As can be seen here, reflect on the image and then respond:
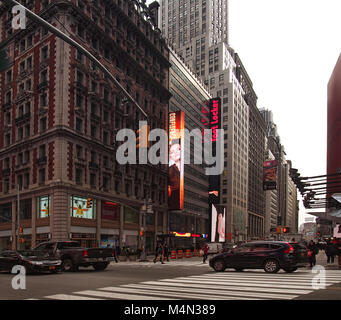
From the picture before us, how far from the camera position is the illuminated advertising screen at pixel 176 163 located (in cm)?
7026

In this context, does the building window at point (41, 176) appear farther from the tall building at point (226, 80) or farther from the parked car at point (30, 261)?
the tall building at point (226, 80)

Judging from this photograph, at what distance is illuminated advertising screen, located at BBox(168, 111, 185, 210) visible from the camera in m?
70.3

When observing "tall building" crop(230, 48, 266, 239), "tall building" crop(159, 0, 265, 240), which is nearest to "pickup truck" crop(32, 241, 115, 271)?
"tall building" crop(159, 0, 265, 240)

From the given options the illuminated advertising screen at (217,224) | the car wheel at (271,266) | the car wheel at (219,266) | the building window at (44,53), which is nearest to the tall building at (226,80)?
the illuminated advertising screen at (217,224)

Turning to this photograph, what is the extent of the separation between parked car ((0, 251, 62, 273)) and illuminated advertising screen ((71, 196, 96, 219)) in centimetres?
2555

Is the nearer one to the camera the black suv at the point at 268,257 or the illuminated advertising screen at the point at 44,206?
the black suv at the point at 268,257

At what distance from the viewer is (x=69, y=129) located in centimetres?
→ 4784

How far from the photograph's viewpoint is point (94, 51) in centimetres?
5331

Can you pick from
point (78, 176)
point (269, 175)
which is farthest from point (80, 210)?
point (269, 175)

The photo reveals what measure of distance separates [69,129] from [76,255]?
27524mm

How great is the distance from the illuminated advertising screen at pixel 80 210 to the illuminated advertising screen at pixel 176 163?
2242cm

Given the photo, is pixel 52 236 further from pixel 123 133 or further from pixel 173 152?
pixel 173 152

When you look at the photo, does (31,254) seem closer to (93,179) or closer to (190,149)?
(93,179)
